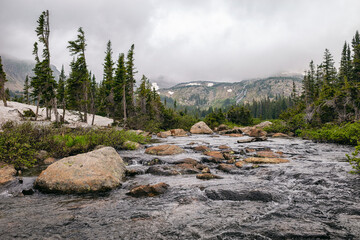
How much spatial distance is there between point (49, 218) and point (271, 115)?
12121 cm

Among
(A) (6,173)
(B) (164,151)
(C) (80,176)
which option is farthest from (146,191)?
(B) (164,151)

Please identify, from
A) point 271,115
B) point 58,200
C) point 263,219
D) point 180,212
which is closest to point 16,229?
point 58,200

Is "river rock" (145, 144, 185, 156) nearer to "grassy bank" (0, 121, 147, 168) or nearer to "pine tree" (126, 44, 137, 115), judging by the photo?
"grassy bank" (0, 121, 147, 168)

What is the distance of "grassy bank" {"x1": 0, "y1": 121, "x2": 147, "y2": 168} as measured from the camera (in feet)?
24.4

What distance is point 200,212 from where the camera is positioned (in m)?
4.40

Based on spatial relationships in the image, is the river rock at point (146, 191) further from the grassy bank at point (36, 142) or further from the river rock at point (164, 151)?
the river rock at point (164, 151)

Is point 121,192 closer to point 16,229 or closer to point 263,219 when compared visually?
point 16,229

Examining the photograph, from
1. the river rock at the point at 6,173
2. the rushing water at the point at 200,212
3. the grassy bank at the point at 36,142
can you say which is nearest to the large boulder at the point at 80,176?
the rushing water at the point at 200,212

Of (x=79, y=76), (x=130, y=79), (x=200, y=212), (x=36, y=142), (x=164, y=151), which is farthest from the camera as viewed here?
(x=130, y=79)

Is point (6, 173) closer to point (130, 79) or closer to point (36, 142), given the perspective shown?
point (36, 142)

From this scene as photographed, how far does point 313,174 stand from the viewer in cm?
723

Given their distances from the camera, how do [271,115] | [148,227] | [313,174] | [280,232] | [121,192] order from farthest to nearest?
[271,115] → [313,174] → [121,192] → [148,227] → [280,232]

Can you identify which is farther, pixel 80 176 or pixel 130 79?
pixel 130 79

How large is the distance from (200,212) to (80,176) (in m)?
3.89
